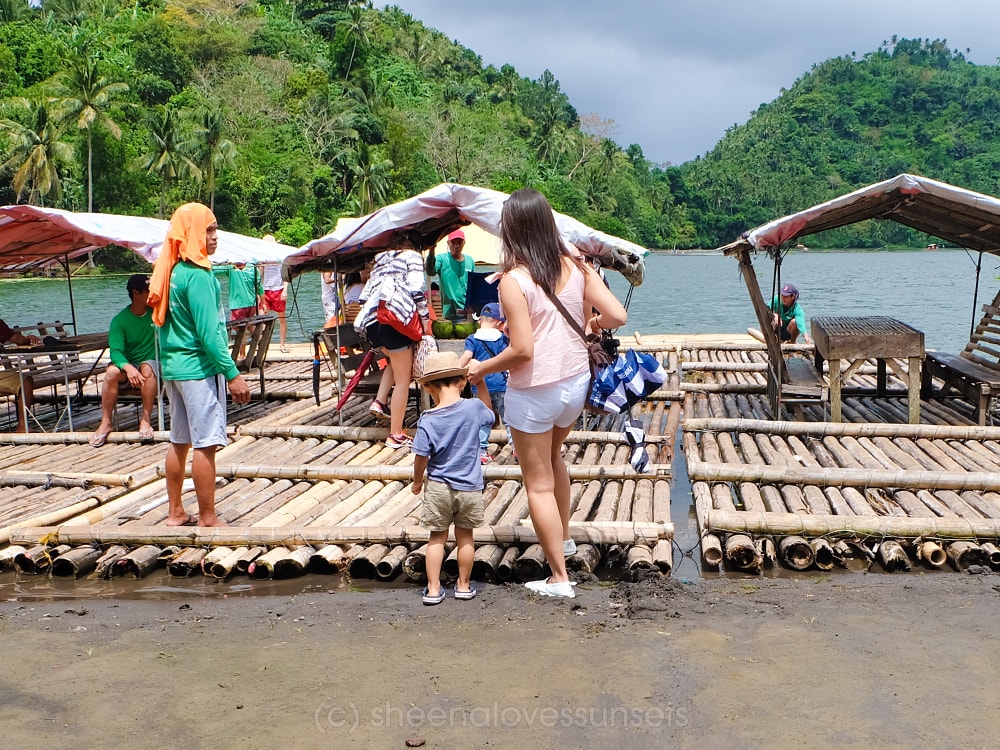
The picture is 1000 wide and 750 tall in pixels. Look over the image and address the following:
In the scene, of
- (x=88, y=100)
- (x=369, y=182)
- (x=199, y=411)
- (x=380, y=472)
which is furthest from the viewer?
(x=369, y=182)

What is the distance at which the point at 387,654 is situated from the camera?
12.5 feet

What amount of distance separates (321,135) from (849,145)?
79928 millimetres

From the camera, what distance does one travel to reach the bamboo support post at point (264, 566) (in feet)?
16.1

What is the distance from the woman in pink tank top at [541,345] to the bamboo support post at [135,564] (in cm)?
211

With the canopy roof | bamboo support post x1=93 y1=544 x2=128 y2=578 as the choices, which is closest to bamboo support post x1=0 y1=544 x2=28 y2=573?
bamboo support post x1=93 y1=544 x2=128 y2=578

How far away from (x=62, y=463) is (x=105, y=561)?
8.42 ft

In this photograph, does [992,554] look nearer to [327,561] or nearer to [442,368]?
[442,368]

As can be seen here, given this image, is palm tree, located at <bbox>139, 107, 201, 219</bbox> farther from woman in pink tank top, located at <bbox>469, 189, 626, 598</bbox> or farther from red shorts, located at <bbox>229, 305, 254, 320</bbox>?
woman in pink tank top, located at <bbox>469, 189, 626, 598</bbox>

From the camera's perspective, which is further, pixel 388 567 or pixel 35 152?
pixel 35 152

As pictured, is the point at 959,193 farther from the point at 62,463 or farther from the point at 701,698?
the point at 62,463

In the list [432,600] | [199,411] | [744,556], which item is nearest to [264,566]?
[199,411]

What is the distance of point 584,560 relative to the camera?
15.7 ft

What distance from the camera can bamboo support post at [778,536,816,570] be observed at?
4883mm

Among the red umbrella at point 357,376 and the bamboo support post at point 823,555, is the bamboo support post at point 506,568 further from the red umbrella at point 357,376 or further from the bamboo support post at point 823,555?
the red umbrella at point 357,376
